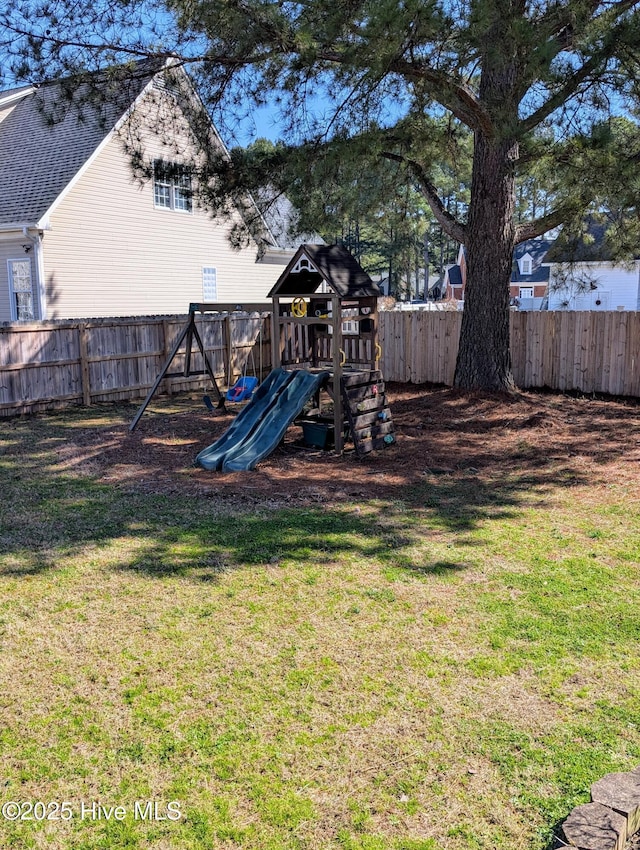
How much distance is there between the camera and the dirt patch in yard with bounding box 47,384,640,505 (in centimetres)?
741

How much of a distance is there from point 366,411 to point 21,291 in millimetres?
11174

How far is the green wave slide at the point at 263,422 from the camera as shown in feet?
26.8

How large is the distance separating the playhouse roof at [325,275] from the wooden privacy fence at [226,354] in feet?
16.5

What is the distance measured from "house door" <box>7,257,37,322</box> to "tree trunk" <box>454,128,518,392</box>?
10.0 m

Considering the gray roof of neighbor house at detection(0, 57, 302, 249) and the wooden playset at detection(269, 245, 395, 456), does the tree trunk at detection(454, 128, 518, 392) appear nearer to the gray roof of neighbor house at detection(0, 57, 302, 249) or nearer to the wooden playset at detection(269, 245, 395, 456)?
the wooden playset at detection(269, 245, 395, 456)

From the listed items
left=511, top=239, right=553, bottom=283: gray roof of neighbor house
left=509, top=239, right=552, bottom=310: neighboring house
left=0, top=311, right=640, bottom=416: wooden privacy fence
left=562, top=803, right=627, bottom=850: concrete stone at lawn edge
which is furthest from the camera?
left=509, top=239, right=552, bottom=310: neighboring house

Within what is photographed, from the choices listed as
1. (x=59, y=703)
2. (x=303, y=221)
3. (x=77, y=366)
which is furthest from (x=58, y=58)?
(x=59, y=703)

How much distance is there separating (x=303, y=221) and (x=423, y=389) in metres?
4.42

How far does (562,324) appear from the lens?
1323 cm

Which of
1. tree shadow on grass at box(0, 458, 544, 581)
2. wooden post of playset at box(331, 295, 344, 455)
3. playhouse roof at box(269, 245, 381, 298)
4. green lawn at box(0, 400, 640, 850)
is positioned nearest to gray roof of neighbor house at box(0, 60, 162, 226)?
playhouse roof at box(269, 245, 381, 298)

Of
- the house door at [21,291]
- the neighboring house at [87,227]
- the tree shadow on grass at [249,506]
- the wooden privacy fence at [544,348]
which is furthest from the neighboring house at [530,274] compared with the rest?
the tree shadow on grass at [249,506]

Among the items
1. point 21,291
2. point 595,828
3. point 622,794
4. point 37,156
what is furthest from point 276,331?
point 37,156

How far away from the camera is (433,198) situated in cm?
1311

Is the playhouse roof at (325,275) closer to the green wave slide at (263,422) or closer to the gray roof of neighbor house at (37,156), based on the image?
the green wave slide at (263,422)
